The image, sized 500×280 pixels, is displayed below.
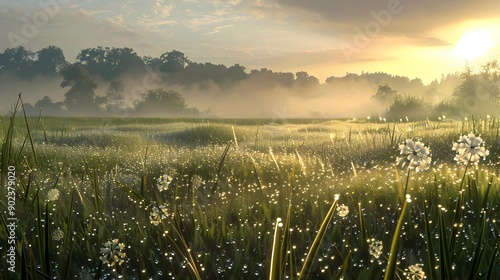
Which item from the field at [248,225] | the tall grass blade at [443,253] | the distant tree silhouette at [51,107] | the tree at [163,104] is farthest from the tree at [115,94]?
the tall grass blade at [443,253]

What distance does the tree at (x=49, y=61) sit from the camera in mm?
115119

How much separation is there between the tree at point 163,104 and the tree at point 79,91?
375 inches

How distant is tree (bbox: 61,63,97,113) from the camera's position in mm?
86812

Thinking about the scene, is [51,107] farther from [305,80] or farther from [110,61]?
[305,80]

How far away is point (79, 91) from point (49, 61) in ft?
114

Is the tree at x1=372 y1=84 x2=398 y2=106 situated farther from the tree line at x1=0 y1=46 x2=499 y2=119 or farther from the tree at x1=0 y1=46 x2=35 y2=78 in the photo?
the tree at x1=0 y1=46 x2=35 y2=78

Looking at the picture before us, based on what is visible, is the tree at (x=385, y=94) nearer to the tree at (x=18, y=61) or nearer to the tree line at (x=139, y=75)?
the tree line at (x=139, y=75)

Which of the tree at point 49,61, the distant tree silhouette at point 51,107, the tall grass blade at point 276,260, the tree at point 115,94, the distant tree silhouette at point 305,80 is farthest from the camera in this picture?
the distant tree silhouette at point 305,80

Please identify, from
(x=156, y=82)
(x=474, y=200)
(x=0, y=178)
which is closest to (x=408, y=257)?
(x=474, y=200)

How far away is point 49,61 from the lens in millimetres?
115312

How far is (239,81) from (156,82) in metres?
19.6

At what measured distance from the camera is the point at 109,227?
4.44m

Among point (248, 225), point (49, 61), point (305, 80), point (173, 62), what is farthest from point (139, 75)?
point (248, 225)

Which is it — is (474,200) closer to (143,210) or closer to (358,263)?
(358,263)
